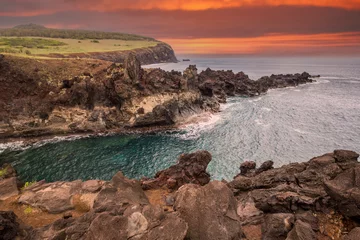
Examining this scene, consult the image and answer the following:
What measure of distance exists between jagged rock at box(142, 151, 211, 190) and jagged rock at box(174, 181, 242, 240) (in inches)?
563

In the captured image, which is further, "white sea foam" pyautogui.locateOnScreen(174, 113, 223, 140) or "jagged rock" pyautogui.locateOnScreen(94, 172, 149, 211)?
"white sea foam" pyautogui.locateOnScreen(174, 113, 223, 140)

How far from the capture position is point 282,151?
5228cm

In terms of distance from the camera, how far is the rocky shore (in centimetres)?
6256

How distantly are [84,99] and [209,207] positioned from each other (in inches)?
2436

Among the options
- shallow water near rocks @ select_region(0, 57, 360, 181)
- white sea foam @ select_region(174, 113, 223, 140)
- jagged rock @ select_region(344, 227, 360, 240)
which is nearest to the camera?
jagged rock @ select_region(344, 227, 360, 240)

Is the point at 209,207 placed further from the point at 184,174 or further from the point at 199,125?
the point at 199,125

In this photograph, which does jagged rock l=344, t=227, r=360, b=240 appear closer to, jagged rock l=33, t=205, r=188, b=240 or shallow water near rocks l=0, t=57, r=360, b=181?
jagged rock l=33, t=205, r=188, b=240

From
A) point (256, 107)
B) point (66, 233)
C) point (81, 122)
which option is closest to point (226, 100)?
point (256, 107)

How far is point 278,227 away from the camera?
1702 centimetres

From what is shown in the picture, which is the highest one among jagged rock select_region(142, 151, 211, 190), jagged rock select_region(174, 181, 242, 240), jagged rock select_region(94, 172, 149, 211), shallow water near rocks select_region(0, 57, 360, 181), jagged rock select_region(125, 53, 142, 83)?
jagged rock select_region(125, 53, 142, 83)

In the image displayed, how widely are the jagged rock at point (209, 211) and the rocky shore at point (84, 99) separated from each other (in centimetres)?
5359

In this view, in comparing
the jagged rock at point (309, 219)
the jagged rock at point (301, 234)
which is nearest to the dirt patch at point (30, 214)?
the jagged rock at point (301, 234)

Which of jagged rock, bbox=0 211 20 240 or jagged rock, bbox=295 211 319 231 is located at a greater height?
jagged rock, bbox=0 211 20 240

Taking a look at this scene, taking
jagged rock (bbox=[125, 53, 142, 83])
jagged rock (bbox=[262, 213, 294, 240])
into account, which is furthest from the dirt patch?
jagged rock (bbox=[125, 53, 142, 83])
